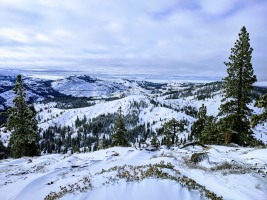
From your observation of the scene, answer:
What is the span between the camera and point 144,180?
987 centimetres

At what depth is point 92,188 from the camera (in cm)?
973

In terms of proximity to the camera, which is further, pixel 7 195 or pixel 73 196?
pixel 7 195

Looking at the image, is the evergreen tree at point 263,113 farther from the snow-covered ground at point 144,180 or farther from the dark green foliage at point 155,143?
the dark green foliage at point 155,143

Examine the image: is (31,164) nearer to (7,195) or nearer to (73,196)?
(7,195)

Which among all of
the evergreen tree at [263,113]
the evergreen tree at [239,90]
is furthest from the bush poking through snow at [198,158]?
the evergreen tree at [239,90]

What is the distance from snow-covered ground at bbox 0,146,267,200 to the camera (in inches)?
352

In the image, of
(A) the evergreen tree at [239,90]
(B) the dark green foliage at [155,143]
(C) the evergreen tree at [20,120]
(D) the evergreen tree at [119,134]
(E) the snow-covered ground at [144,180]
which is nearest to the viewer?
(E) the snow-covered ground at [144,180]

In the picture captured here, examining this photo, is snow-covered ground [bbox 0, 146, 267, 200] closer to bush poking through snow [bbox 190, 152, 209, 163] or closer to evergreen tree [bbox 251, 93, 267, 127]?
bush poking through snow [bbox 190, 152, 209, 163]

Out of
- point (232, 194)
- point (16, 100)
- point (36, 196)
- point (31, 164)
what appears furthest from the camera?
point (16, 100)

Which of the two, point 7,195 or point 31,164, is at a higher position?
point 7,195

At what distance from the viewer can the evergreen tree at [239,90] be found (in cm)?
2527

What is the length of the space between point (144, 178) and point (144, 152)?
31.8 ft

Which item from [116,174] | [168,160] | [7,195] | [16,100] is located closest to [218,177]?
[168,160]

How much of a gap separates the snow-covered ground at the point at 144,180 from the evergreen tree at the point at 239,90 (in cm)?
973
